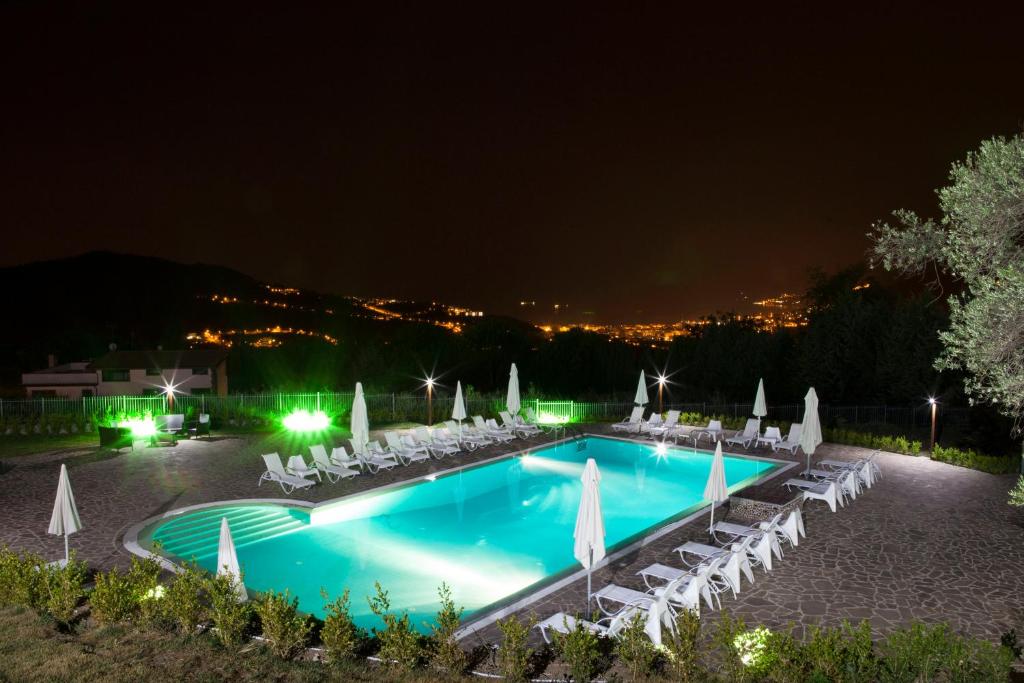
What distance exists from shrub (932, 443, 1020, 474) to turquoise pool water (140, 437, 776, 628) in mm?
4213

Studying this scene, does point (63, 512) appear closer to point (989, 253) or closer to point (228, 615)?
point (228, 615)

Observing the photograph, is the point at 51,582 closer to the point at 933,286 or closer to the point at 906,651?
the point at 906,651

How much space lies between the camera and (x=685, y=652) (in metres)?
5.41

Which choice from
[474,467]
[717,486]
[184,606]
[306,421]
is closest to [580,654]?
[184,606]

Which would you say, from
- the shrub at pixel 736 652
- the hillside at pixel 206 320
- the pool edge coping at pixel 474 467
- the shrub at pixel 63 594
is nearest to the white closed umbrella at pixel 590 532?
the pool edge coping at pixel 474 467

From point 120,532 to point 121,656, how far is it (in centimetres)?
435

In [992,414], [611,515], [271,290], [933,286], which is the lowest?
[611,515]

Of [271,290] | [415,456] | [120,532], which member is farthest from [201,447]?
[271,290]

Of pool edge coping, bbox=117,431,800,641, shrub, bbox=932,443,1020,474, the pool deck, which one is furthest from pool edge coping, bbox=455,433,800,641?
shrub, bbox=932,443,1020,474

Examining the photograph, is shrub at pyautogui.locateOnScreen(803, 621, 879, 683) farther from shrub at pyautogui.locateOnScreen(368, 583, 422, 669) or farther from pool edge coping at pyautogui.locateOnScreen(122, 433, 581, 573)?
pool edge coping at pyautogui.locateOnScreen(122, 433, 581, 573)

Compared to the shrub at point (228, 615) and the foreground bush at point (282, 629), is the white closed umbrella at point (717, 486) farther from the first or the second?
the shrub at point (228, 615)

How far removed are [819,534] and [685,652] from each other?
530cm

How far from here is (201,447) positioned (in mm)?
16328

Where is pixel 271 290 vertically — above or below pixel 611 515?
above
